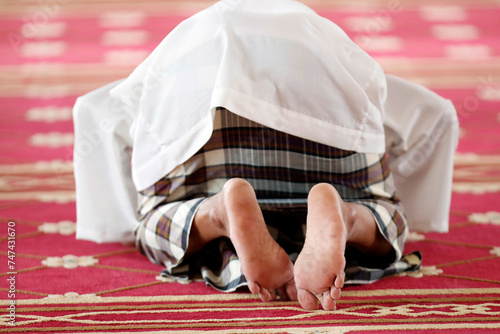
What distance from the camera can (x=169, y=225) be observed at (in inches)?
48.3

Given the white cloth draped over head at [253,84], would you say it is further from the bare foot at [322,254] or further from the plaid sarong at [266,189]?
the bare foot at [322,254]

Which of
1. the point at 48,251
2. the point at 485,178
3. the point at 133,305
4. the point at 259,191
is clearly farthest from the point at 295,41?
the point at 485,178

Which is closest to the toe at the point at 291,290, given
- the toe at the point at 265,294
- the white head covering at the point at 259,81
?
the toe at the point at 265,294

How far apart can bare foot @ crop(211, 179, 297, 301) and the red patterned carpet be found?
0.07 m

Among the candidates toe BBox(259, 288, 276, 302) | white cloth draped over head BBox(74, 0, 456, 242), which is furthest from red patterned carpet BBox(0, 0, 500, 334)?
white cloth draped over head BBox(74, 0, 456, 242)

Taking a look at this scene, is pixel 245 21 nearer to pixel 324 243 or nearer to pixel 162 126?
pixel 162 126

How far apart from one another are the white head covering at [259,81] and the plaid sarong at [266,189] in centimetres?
3

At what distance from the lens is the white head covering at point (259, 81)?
114 centimetres

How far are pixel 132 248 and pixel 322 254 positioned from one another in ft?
2.06

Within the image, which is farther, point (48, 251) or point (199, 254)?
point (48, 251)

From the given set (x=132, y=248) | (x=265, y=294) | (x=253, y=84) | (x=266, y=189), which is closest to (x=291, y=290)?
(x=265, y=294)

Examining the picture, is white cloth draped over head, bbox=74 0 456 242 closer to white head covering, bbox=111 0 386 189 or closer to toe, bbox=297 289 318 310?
white head covering, bbox=111 0 386 189

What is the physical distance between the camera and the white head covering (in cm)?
114

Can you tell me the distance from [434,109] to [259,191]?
0.43 metres
